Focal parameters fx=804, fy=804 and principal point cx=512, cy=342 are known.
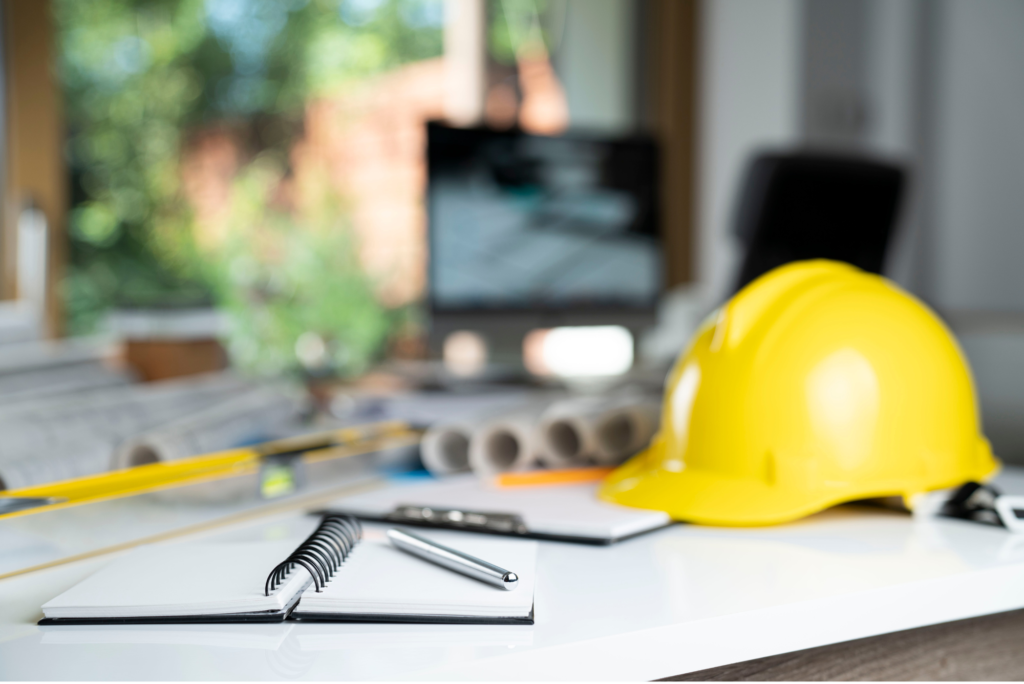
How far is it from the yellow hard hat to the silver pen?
0.74 ft

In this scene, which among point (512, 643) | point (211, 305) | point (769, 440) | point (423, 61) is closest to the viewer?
point (512, 643)

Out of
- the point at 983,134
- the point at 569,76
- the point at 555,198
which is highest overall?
the point at 569,76

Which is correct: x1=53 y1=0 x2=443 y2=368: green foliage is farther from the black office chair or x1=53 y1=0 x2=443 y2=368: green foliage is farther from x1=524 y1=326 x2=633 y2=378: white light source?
the black office chair

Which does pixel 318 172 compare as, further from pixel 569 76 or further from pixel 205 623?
pixel 205 623

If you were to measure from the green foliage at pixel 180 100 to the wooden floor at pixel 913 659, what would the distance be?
2.90 m

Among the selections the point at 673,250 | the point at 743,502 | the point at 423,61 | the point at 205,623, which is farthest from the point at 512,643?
the point at 423,61

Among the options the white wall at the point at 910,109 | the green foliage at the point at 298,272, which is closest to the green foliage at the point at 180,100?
the green foliage at the point at 298,272

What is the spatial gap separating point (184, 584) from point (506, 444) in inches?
17.4

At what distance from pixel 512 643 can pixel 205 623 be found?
6.5 inches

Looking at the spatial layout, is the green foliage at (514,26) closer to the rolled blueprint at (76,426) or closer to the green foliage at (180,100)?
the green foliage at (180,100)

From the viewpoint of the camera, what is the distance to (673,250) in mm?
2881

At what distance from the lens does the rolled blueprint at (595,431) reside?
823 millimetres

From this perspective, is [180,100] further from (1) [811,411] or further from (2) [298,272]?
(1) [811,411]

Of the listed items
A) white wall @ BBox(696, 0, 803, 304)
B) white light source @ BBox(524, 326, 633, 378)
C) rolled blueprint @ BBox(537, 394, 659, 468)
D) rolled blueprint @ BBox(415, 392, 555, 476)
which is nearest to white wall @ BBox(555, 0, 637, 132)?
white wall @ BBox(696, 0, 803, 304)
